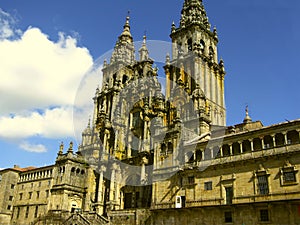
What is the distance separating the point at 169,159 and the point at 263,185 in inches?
539

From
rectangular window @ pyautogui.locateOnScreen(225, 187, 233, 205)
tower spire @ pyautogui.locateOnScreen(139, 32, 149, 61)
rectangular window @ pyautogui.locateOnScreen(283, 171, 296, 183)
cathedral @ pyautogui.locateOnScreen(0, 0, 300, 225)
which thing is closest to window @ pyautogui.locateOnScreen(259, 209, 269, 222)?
cathedral @ pyautogui.locateOnScreen(0, 0, 300, 225)

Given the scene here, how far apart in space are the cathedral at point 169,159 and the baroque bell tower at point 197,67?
0.72ft

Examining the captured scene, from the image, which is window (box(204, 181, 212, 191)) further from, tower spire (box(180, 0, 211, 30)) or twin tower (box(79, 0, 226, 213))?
tower spire (box(180, 0, 211, 30))

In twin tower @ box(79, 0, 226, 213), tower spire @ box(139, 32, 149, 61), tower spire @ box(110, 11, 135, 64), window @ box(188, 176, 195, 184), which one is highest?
tower spire @ box(110, 11, 135, 64)

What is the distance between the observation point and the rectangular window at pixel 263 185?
32.9 metres

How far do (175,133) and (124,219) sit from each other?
536 inches

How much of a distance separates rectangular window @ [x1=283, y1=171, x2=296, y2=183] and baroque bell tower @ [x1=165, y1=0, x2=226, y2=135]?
22.0 metres

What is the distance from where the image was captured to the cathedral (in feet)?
110

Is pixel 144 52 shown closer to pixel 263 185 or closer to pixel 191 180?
pixel 191 180

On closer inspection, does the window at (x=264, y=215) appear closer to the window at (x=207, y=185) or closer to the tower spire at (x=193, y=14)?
the window at (x=207, y=185)

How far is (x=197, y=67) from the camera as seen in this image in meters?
59.7

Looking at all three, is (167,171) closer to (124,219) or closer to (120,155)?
(124,219)

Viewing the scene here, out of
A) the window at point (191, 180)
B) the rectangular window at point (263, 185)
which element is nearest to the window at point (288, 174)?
the rectangular window at point (263, 185)

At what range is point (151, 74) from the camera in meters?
64.2
